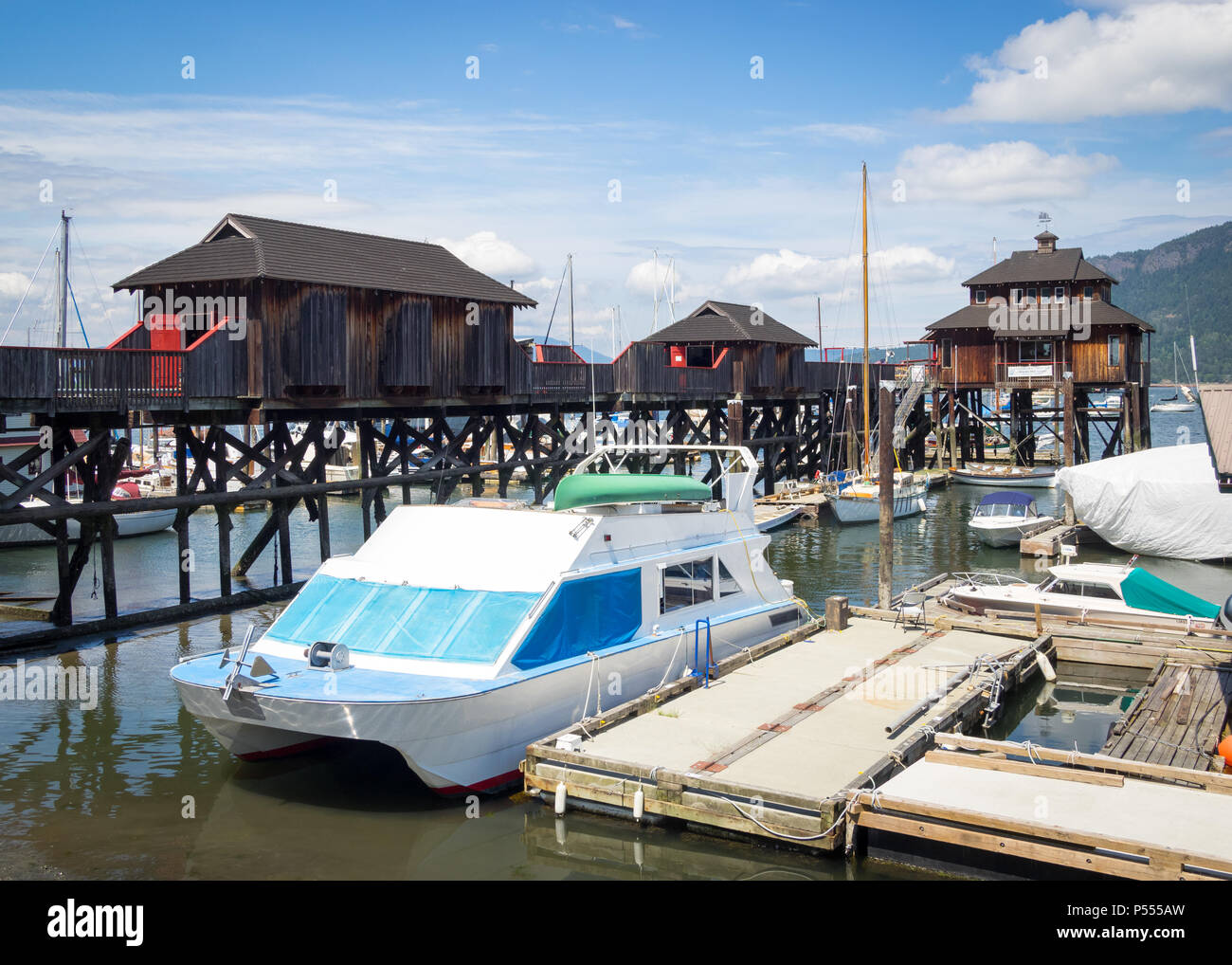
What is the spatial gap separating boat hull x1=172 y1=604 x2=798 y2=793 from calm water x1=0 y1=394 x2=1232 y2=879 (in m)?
0.45

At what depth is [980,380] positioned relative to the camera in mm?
51406

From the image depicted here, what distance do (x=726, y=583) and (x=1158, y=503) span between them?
19.1 meters

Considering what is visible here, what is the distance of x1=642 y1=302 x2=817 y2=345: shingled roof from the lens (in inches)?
1615

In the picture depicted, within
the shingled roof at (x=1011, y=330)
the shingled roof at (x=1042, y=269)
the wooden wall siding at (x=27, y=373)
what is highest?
the shingled roof at (x=1042, y=269)

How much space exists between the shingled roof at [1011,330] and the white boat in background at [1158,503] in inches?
686

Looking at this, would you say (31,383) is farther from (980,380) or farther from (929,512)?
(980,380)

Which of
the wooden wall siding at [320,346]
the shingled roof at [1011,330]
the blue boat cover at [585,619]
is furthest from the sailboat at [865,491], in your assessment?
the blue boat cover at [585,619]

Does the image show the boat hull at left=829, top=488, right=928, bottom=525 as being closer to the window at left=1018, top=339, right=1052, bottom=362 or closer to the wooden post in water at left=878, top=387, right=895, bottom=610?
the wooden post in water at left=878, top=387, right=895, bottom=610

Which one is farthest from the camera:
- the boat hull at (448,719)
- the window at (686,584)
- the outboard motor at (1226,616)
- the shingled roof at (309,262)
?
the shingled roof at (309,262)

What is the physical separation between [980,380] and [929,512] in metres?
13.4

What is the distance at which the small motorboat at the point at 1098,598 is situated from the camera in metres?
19.1

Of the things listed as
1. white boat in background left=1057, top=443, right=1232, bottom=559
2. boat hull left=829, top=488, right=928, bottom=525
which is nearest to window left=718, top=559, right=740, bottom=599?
white boat in background left=1057, top=443, right=1232, bottom=559

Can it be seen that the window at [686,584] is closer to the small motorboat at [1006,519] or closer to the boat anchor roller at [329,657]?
the boat anchor roller at [329,657]

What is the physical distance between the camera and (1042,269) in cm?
5103
